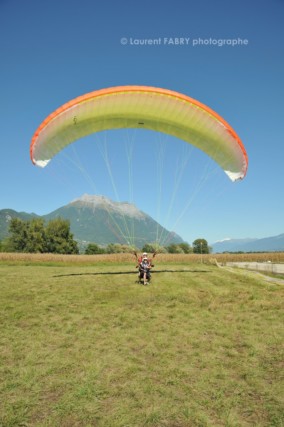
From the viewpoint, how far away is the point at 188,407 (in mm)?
4488

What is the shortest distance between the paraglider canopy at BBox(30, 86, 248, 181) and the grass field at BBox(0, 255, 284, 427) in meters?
6.30

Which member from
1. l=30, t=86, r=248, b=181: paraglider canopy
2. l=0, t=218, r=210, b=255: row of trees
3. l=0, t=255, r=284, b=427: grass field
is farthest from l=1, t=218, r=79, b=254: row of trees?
l=0, t=255, r=284, b=427: grass field

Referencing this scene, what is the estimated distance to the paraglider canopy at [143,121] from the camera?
13.1 meters

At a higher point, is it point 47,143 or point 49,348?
point 47,143

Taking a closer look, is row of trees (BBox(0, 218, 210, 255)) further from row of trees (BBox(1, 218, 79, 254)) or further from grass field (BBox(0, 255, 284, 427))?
grass field (BBox(0, 255, 284, 427))

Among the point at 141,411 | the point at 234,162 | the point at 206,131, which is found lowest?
the point at 141,411

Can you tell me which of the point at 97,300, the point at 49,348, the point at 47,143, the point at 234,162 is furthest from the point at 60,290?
the point at 234,162

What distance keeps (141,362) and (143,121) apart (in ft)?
36.5

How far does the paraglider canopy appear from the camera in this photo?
1305cm

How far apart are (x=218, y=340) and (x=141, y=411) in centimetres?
350

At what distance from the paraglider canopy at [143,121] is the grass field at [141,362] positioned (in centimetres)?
630

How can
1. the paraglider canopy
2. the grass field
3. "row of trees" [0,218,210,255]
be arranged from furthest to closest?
"row of trees" [0,218,210,255] < the paraglider canopy < the grass field

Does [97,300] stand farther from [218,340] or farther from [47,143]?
[47,143]

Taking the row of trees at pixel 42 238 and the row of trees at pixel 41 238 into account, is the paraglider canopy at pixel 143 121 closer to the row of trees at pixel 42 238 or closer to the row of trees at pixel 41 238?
the row of trees at pixel 42 238
